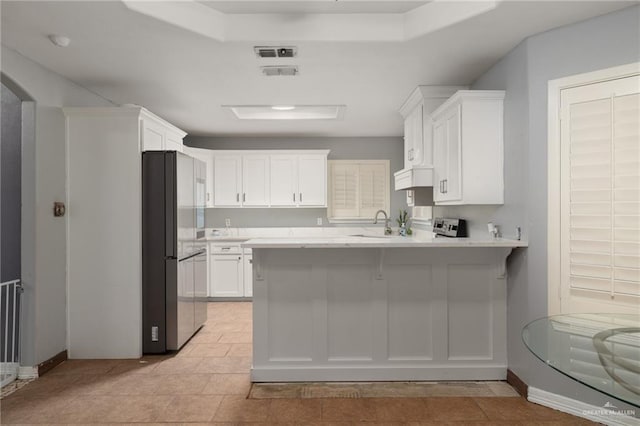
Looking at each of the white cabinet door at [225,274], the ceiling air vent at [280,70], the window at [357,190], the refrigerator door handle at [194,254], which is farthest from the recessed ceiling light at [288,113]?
the white cabinet door at [225,274]

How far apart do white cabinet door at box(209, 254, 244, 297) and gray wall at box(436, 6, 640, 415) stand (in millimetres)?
3737

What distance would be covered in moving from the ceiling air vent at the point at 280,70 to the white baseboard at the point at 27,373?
3.03m

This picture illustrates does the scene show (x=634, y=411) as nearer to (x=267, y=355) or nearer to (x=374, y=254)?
(x=374, y=254)

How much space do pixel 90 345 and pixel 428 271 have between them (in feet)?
9.83

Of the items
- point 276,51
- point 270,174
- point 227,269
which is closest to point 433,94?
point 276,51

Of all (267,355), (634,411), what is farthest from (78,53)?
(634,411)

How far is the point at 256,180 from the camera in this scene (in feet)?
18.7

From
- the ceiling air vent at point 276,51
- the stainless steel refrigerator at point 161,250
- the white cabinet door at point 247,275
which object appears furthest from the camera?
the white cabinet door at point 247,275

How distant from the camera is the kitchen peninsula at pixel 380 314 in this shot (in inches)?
109

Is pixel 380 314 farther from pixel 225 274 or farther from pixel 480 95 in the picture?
pixel 225 274

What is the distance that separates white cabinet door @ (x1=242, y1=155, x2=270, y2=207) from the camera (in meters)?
5.69

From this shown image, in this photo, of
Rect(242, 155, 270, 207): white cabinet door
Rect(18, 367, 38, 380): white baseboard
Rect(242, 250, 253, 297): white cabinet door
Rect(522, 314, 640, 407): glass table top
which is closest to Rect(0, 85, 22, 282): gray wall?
Rect(18, 367, 38, 380): white baseboard

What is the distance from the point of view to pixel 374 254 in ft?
9.12

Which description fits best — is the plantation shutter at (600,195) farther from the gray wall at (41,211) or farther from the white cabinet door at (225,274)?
the white cabinet door at (225,274)
